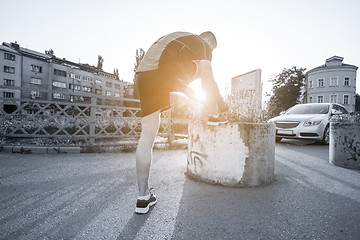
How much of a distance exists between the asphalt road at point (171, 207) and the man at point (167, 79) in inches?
13.0

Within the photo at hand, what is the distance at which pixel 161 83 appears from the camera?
5.69 ft

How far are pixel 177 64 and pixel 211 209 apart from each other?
4.58 ft

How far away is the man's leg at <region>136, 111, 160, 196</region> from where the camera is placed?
1.78 meters

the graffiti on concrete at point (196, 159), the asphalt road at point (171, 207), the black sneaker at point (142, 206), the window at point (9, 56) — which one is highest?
the window at point (9, 56)

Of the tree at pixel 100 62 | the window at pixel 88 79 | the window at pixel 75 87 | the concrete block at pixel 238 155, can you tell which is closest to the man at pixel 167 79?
the concrete block at pixel 238 155

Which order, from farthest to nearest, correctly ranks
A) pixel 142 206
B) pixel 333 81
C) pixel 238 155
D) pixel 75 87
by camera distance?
pixel 75 87 → pixel 333 81 → pixel 238 155 → pixel 142 206

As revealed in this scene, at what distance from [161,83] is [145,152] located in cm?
66

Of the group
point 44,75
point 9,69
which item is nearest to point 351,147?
point 9,69

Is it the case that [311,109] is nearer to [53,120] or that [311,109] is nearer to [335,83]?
[53,120]

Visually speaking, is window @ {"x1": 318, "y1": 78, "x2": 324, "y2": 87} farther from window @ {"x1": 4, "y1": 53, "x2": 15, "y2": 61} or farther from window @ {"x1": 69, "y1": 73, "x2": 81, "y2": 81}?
window @ {"x1": 4, "y1": 53, "x2": 15, "y2": 61}

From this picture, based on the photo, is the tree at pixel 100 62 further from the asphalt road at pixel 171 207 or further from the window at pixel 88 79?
the asphalt road at pixel 171 207

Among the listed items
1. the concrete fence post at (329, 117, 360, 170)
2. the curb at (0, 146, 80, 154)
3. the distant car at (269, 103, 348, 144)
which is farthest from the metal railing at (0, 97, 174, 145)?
the distant car at (269, 103, 348, 144)

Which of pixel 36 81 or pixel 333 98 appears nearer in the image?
pixel 333 98

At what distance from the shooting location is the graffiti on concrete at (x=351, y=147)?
3.61 meters
